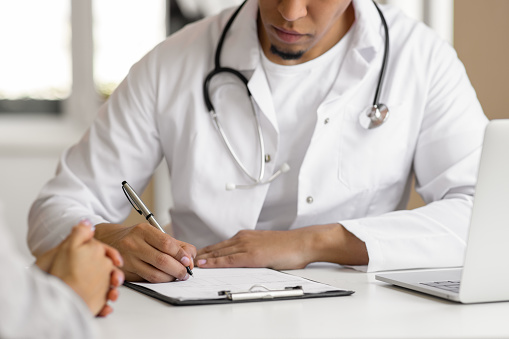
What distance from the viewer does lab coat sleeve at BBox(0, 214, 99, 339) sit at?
609mm

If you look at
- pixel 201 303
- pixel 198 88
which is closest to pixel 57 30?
pixel 198 88

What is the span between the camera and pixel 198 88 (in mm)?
1748

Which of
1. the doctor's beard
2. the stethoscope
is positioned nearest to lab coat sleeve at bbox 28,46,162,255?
the stethoscope

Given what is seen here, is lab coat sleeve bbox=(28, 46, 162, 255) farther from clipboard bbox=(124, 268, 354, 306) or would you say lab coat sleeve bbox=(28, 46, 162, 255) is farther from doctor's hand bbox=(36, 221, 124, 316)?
doctor's hand bbox=(36, 221, 124, 316)

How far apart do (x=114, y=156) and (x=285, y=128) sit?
1.34 ft

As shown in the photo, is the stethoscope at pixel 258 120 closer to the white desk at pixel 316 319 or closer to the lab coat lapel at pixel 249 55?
the lab coat lapel at pixel 249 55

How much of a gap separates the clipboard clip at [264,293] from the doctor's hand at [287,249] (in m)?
0.30

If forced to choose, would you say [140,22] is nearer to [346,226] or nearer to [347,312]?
[346,226]

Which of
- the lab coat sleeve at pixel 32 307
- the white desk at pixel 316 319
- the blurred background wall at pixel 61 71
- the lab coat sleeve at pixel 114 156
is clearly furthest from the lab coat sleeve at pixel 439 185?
the blurred background wall at pixel 61 71

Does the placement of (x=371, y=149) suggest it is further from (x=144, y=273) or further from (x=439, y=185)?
(x=144, y=273)

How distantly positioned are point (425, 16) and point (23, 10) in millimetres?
1948

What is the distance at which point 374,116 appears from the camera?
1.68 m

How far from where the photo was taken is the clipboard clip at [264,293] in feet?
3.21

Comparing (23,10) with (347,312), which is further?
(23,10)
